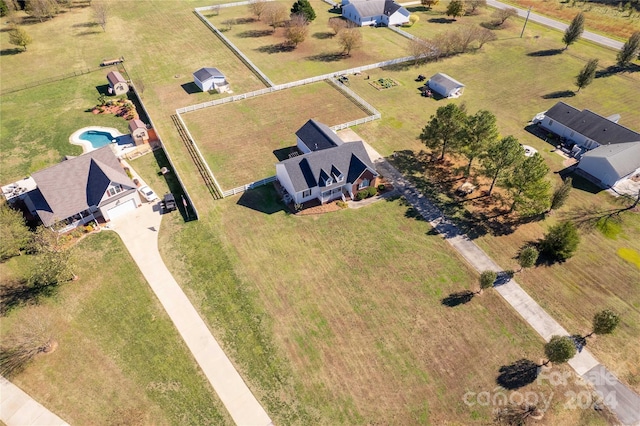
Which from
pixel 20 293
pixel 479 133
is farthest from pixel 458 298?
pixel 20 293

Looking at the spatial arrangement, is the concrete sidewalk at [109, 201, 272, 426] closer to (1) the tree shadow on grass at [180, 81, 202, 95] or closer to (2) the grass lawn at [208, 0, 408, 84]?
(1) the tree shadow on grass at [180, 81, 202, 95]

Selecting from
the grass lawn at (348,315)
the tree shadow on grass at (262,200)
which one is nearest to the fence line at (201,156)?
the grass lawn at (348,315)

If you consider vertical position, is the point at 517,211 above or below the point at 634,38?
below

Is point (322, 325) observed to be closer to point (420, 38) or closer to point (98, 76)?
point (98, 76)

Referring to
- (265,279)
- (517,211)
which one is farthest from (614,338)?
(265,279)

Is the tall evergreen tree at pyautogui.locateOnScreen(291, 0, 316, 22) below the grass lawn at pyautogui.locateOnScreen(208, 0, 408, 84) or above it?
above

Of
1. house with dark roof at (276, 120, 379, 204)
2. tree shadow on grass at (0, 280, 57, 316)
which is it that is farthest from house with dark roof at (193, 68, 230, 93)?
tree shadow on grass at (0, 280, 57, 316)
